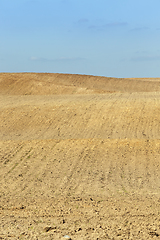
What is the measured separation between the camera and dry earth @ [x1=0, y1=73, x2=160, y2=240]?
7.97 meters

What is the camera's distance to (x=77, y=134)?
1819 centimetres

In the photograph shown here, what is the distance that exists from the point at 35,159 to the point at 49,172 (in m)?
1.48

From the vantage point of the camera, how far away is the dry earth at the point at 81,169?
797cm

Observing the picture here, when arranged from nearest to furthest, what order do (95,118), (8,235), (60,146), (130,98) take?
(8,235) → (60,146) → (95,118) → (130,98)

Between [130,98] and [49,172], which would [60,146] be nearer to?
[49,172]

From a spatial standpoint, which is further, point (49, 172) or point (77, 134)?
point (77, 134)

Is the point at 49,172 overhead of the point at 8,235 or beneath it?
beneath

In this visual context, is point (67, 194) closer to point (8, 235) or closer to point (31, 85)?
point (8, 235)

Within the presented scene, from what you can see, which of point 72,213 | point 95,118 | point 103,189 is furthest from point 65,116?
point 72,213

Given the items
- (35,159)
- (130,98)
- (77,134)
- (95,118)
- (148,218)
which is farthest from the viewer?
(130,98)

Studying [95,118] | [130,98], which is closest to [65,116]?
[95,118]

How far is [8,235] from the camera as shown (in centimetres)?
718

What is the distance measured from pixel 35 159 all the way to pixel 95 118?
624 cm

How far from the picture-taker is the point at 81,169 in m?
13.5
